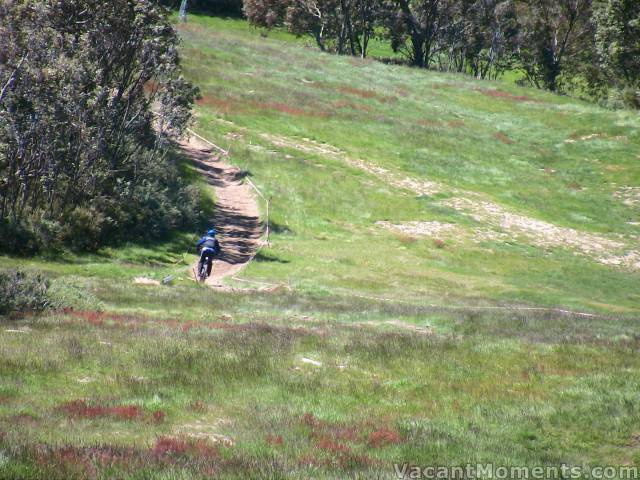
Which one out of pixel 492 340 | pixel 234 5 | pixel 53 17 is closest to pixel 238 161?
pixel 53 17

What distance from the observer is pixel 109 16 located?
3097 cm

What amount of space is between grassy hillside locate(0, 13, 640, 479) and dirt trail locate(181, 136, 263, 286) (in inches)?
48.5

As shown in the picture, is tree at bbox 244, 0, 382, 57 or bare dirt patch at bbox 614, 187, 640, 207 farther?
tree at bbox 244, 0, 382, 57

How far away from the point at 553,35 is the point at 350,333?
91926 mm

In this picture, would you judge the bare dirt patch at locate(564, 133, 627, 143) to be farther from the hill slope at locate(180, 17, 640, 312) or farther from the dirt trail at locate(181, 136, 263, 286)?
the dirt trail at locate(181, 136, 263, 286)

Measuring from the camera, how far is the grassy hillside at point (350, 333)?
8.52 meters

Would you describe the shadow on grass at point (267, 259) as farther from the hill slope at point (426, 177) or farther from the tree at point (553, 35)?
the tree at point (553, 35)

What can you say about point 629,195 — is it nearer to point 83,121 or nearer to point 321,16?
point 83,121

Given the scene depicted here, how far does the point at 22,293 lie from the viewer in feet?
56.0

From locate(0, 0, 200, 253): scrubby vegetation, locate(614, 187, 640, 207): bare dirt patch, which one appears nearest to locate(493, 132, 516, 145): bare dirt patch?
locate(614, 187, 640, 207): bare dirt patch

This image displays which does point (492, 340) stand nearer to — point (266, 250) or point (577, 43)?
point (266, 250)

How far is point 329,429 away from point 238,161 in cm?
3915

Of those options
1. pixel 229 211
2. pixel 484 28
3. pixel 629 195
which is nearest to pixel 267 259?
pixel 229 211

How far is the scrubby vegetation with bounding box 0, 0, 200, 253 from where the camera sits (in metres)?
27.5
